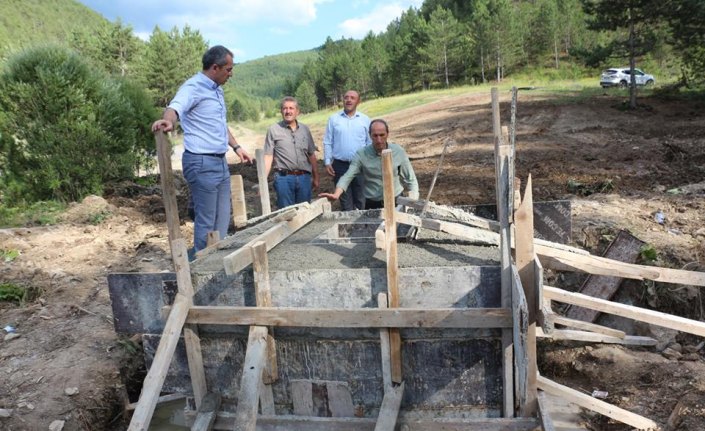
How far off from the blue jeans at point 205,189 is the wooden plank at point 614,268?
274 cm

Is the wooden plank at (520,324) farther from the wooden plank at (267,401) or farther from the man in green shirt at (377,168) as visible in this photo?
the man in green shirt at (377,168)

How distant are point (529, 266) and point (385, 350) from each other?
1017 millimetres

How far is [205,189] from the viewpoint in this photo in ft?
15.2

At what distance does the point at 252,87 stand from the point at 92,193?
566 feet

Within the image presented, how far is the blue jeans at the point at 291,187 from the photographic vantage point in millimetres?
6117

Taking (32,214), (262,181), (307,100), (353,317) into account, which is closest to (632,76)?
(262,181)

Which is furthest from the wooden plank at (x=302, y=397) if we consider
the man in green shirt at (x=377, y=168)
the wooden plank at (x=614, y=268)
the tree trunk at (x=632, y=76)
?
the tree trunk at (x=632, y=76)

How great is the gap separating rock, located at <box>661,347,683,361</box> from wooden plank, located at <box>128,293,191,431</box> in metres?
4.13

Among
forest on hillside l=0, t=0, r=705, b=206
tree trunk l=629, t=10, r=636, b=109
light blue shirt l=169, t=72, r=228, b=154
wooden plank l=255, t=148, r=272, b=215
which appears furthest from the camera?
tree trunk l=629, t=10, r=636, b=109

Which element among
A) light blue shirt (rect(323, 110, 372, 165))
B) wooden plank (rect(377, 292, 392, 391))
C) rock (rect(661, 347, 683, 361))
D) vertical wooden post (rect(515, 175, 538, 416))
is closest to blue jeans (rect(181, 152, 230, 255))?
light blue shirt (rect(323, 110, 372, 165))

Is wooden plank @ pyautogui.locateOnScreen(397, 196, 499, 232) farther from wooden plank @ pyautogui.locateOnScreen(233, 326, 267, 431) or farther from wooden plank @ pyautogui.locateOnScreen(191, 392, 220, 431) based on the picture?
wooden plank @ pyautogui.locateOnScreen(191, 392, 220, 431)

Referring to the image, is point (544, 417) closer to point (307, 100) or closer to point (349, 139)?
point (349, 139)

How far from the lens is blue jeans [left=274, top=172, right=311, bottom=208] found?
6.12 meters

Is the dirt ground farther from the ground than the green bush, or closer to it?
closer to it
